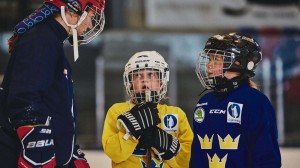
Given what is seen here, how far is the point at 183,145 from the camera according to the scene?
7.97ft

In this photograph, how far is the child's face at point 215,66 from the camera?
7.30 ft

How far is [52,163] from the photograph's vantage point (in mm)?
1883

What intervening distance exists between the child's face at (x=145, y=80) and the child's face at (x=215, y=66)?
0.21 m

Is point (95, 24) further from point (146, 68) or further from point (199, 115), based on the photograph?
point (199, 115)

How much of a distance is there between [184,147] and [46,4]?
0.74 metres

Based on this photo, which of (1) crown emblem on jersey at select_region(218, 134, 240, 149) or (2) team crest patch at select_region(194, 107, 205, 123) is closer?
(1) crown emblem on jersey at select_region(218, 134, 240, 149)

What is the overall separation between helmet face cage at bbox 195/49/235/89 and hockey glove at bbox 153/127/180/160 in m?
0.22

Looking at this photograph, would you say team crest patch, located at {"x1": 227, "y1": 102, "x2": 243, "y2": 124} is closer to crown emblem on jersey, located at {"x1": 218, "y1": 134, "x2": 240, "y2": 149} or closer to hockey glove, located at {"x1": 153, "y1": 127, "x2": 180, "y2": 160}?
crown emblem on jersey, located at {"x1": 218, "y1": 134, "x2": 240, "y2": 149}

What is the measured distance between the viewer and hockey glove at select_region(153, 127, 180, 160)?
90.4 inches

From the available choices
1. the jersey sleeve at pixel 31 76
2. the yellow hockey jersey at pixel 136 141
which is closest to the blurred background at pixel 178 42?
the yellow hockey jersey at pixel 136 141

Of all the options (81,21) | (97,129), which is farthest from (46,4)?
(97,129)

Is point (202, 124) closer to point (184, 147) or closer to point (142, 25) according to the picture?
point (184, 147)

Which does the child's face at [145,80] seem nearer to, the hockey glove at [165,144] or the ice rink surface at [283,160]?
the hockey glove at [165,144]

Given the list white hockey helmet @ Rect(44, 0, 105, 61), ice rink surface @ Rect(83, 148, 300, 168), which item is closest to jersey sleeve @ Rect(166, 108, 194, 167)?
ice rink surface @ Rect(83, 148, 300, 168)
